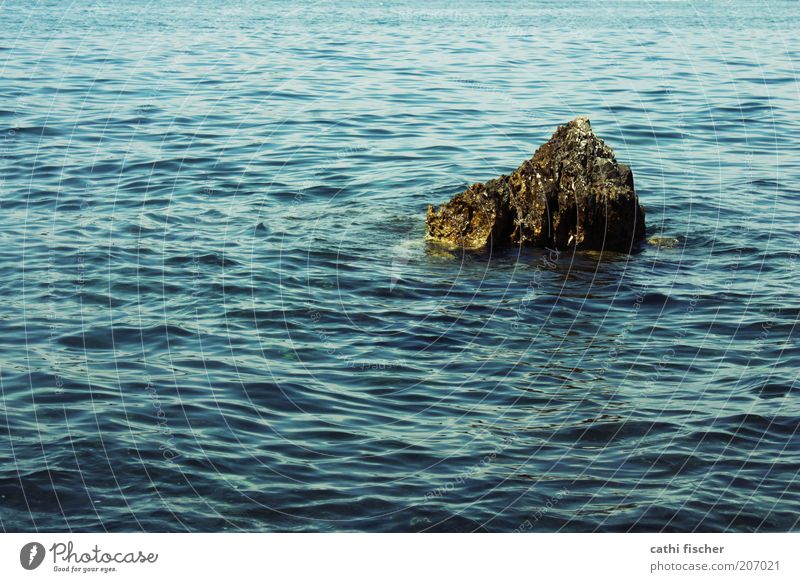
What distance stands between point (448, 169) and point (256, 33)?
17197mm

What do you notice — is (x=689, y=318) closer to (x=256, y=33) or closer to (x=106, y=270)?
(x=106, y=270)

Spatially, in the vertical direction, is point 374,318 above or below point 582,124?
below
